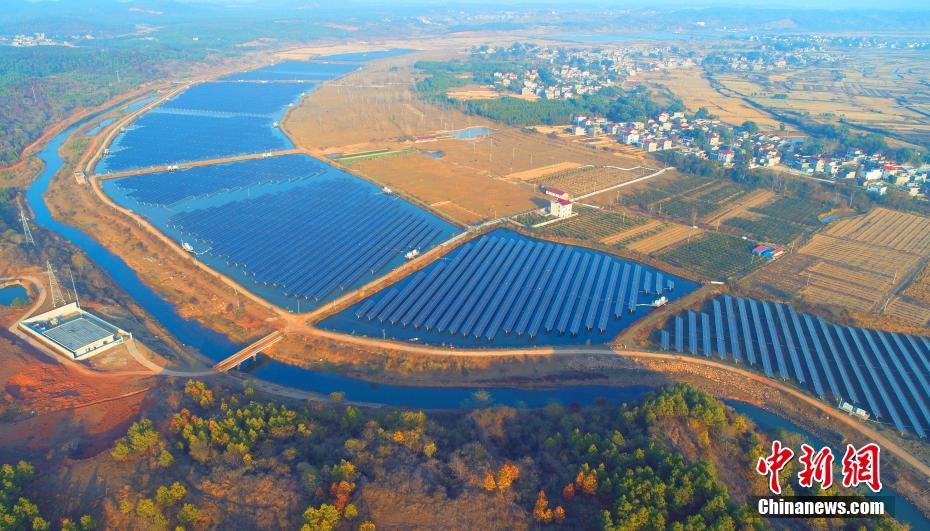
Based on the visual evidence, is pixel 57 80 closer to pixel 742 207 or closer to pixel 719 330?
pixel 742 207

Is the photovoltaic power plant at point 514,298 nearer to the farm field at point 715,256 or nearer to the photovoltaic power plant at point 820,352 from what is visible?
the farm field at point 715,256

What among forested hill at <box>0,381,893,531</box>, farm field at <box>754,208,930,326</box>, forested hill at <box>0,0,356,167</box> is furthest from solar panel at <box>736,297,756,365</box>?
forested hill at <box>0,0,356,167</box>

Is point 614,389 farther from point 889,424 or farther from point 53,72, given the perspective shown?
point 53,72

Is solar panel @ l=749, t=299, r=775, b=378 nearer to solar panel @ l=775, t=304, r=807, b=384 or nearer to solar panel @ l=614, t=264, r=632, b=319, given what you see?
solar panel @ l=775, t=304, r=807, b=384

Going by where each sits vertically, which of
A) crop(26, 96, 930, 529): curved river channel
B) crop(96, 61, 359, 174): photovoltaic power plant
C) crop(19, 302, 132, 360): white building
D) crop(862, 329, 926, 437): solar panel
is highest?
crop(96, 61, 359, 174): photovoltaic power plant

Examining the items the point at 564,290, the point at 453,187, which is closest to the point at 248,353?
the point at 564,290

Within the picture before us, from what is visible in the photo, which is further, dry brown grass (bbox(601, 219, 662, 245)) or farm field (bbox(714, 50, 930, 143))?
farm field (bbox(714, 50, 930, 143))
